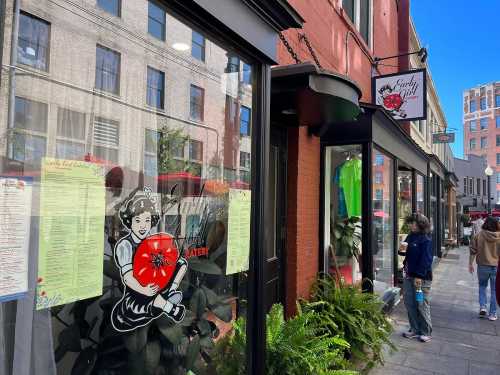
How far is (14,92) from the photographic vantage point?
1438mm

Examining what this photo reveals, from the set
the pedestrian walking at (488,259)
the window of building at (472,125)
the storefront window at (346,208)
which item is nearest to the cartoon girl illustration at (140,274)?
the storefront window at (346,208)

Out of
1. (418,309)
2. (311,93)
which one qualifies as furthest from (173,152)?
(418,309)

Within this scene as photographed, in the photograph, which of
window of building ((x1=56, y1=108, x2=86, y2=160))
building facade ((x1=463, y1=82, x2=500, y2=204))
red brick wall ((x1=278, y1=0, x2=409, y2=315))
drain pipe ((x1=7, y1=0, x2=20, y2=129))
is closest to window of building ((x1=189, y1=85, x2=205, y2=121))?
window of building ((x1=56, y1=108, x2=86, y2=160))

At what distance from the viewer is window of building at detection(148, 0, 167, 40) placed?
1.96 meters

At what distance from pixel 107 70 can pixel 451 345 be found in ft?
18.4

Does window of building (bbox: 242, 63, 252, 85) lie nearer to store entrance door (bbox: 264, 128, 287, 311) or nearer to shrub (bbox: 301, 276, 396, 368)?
store entrance door (bbox: 264, 128, 287, 311)

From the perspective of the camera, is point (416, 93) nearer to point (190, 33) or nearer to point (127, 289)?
point (190, 33)

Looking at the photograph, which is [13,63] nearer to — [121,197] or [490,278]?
[121,197]

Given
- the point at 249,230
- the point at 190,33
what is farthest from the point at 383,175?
the point at 190,33

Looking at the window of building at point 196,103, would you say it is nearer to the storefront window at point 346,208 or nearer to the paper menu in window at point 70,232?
the paper menu in window at point 70,232

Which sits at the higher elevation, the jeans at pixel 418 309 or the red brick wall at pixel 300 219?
the red brick wall at pixel 300 219

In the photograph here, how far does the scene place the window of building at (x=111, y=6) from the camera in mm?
1816

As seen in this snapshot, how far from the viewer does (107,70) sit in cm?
187

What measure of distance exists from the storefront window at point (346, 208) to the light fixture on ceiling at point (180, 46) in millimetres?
3762
